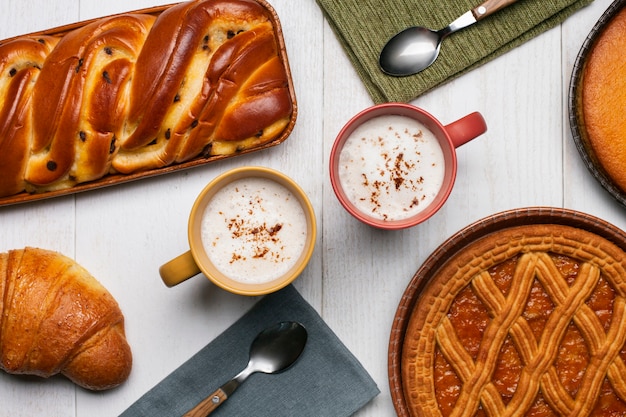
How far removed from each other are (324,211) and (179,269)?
1.23 ft

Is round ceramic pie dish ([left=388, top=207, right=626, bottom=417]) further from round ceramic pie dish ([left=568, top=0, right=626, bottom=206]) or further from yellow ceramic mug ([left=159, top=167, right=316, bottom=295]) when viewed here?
yellow ceramic mug ([left=159, top=167, right=316, bottom=295])

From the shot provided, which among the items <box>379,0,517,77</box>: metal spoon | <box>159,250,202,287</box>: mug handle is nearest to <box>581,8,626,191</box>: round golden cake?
<box>379,0,517,77</box>: metal spoon

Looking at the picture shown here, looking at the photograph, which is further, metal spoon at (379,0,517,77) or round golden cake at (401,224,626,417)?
metal spoon at (379,0,517,77)

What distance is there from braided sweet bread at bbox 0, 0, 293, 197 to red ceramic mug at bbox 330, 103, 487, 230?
0.21 meters

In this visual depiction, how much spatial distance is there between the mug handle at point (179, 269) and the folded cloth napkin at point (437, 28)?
572mm

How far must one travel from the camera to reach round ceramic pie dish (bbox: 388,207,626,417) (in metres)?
1.45

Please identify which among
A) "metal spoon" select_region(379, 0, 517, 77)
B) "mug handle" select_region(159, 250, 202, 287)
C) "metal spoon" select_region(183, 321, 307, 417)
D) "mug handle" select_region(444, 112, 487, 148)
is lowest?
"metal spoon" select_region(183, 321, 307, 417)

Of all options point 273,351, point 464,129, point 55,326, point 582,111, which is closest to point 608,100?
point 582,111

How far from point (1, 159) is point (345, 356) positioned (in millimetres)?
876

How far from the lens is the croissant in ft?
5.07

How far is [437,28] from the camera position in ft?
5.31

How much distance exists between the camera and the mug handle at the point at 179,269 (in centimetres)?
144

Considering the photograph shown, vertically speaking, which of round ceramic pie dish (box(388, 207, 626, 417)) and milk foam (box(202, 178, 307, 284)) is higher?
milk foam (box(202, 178, 307, 284))

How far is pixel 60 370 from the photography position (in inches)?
62.5
